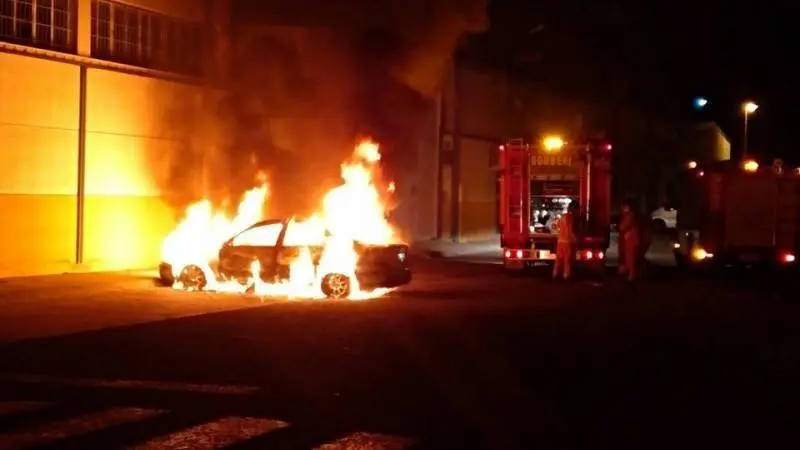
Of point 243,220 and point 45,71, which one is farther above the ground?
point 45,71

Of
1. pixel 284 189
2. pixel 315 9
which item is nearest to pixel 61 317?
pixel 284 189

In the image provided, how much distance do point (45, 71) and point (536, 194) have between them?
400 inches

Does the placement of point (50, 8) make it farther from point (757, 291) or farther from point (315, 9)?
point (757, 291)

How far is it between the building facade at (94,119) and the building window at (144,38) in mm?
25

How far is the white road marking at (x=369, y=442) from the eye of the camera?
7684mm

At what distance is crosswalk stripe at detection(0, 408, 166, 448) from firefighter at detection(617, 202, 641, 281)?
48.7ft

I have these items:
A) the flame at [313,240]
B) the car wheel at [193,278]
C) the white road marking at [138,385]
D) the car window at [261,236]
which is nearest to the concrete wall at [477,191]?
the flame at [313,240]

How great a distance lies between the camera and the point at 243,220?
22219 mm

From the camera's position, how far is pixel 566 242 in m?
22.4

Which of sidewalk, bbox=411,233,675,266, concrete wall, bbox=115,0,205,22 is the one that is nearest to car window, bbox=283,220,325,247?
concrete wall, bbox=115,0,205,22

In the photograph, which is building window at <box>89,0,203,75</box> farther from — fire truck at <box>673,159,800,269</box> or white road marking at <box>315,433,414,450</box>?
white road marking at <box>315,433,414,450</box>

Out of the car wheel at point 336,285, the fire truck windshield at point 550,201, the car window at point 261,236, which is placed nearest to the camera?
the car wheel at point 336,285

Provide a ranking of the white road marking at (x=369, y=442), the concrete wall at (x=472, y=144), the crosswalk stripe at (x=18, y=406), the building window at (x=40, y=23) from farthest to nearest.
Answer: the concrete wall at (x=472, y=144) < the building window at (x=40, y=23) < the crosswalk stripe at (x=18, y=406) < the white road marking at (x=369, y=442)

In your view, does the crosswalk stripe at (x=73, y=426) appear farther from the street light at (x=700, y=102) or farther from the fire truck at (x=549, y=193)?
the street light at (x=700, y=102)
